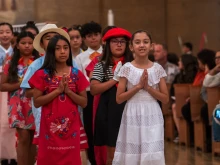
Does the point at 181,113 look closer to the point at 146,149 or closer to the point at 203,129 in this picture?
the point at 203,129

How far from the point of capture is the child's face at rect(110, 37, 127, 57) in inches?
297

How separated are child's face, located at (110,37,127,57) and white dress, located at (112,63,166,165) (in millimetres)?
760

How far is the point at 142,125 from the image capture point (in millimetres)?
6684

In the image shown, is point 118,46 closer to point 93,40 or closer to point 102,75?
point 102,75

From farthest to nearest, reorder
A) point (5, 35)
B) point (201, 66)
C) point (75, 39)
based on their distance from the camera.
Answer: point (201, 66) < point (5, 35) < point (75, 39)

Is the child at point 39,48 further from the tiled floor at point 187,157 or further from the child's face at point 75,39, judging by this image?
the tiled floor at point 187,157

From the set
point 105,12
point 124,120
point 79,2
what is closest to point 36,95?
point 124,120

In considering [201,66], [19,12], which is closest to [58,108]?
[201,66]

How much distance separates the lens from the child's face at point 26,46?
26.8 feet

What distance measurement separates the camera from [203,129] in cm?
1145

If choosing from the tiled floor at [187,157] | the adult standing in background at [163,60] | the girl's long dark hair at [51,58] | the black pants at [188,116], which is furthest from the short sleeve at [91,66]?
the adult standing in background at [163,60]

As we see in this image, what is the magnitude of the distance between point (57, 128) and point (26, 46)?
1877 millimetres

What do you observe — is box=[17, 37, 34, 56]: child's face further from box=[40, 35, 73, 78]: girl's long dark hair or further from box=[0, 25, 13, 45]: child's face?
box=[0, 25, 13, 45]: child's face

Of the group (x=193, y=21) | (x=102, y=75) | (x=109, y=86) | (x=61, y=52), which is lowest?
(x=109, y=86)
